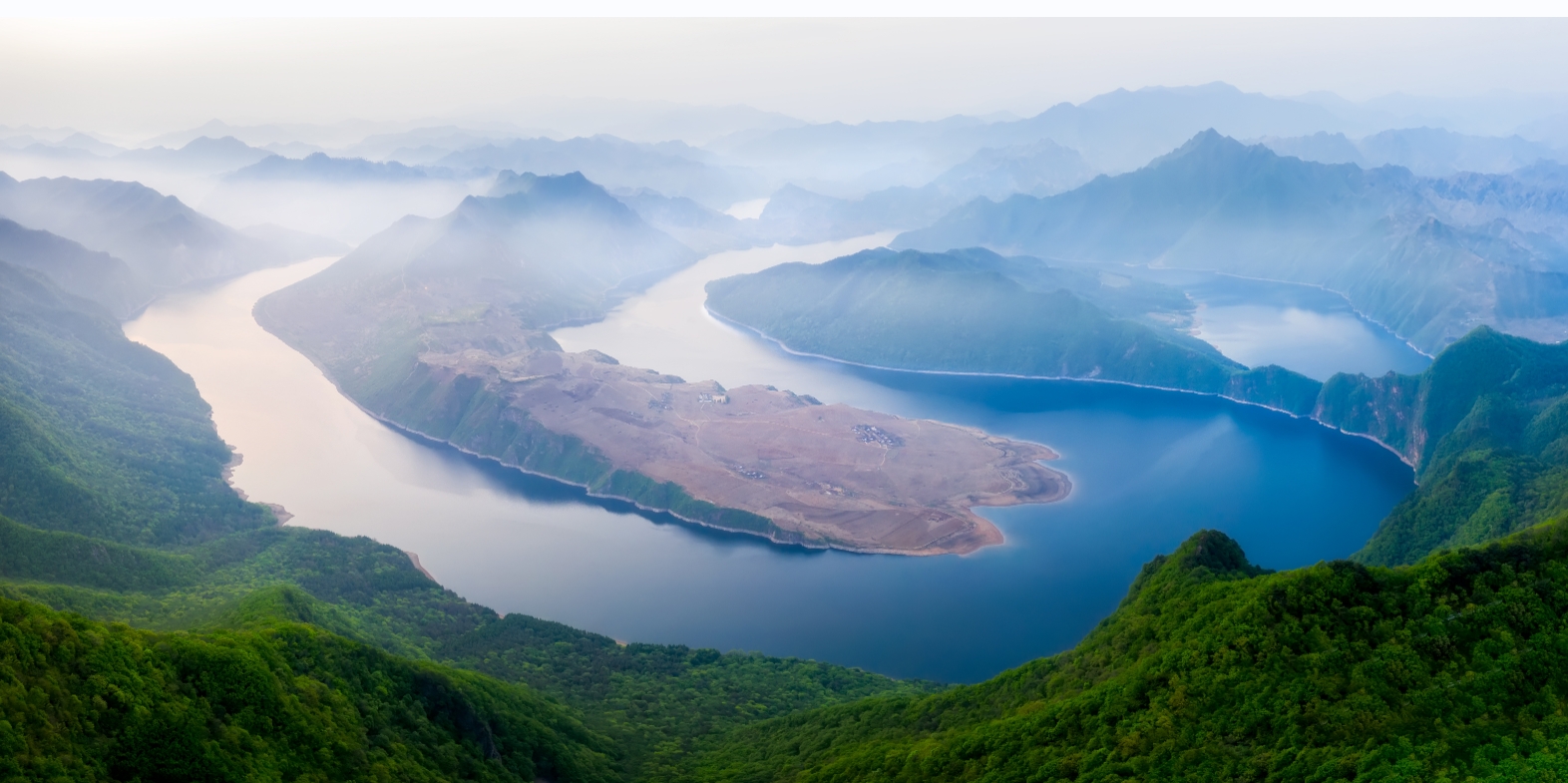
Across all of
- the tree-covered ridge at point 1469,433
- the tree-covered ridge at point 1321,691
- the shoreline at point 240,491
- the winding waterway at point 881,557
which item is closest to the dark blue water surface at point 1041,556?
the winding waterway at point 881,557

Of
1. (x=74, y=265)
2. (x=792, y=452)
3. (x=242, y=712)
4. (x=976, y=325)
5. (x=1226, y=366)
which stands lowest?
(x=242, y=712)

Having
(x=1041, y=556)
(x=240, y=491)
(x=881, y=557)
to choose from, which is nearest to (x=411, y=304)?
(x=240, y=491)

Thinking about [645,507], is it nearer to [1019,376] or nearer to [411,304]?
[1019,376]

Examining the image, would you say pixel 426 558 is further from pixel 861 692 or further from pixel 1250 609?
pixel 1250 609

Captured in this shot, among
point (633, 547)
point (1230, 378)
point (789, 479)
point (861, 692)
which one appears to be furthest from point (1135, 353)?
point (861, 692)

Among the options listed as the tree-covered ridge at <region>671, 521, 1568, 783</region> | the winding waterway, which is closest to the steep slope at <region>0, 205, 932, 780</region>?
the winding waterway

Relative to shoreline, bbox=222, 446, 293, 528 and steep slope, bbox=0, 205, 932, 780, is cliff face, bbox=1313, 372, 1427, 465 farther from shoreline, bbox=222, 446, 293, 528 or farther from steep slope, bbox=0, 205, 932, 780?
shoreline, bbox=222, 446, 293, 528
